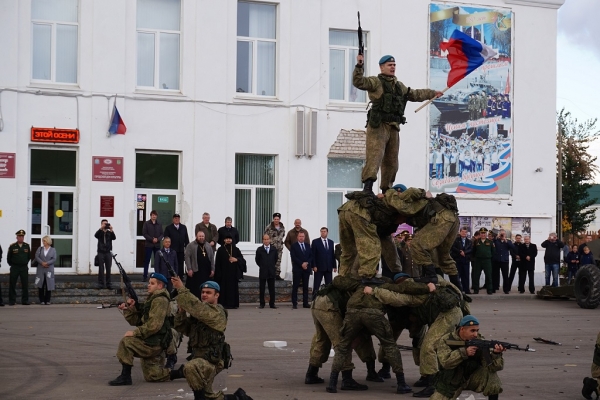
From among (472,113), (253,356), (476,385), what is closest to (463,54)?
(253,356)

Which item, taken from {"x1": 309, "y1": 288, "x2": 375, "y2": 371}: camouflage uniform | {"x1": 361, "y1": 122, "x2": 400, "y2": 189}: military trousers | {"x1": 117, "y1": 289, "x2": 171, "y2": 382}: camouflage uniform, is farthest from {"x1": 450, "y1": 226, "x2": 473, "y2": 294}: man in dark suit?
{"x1": 117, "y1": 289, "x2": 171, "y2": 382}: camouflage uniform

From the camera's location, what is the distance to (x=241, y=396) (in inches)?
449

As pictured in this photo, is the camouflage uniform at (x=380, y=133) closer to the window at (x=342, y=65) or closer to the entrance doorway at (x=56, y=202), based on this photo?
the entrance doorway at (x=56, y=202)

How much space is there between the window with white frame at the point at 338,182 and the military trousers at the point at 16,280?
35.6ft

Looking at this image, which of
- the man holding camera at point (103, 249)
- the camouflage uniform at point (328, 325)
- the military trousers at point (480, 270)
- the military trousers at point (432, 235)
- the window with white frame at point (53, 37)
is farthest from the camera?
the military trousers at point (480, 270)

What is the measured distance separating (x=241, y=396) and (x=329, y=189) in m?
20.9

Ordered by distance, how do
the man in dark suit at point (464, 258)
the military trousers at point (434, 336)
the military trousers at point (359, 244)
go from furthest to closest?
the man in dark suit at point (464, 258) < the military trousers at point (359, 244) < the military trousers at point (434, 336)

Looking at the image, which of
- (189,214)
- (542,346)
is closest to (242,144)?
(189,214)

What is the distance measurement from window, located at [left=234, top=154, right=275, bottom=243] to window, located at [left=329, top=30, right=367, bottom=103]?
3266 mm

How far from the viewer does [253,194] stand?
1231 inches

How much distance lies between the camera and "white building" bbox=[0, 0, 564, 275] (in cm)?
2872

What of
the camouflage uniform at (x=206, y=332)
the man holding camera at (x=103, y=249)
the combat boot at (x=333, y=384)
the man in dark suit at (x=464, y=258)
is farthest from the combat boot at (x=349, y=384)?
the man in dark suit at (x=464, y=258)

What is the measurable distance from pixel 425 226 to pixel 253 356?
14.8ft

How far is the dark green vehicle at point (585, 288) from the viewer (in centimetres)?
2616
